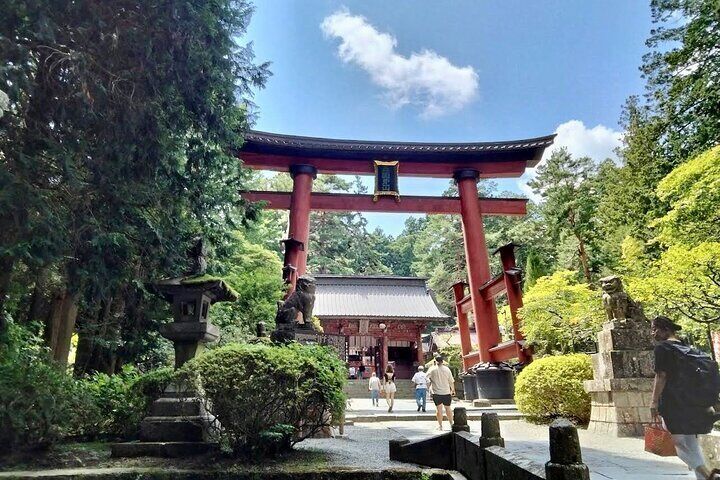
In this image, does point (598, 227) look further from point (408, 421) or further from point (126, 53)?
point (126, 53)

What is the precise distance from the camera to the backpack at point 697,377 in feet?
12.1

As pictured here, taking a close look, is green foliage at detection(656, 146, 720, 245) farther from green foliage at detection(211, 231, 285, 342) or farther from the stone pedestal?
green foliage at detection(211, 231, 285, 342)

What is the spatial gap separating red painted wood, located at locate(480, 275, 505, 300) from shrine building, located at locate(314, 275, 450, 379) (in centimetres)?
906

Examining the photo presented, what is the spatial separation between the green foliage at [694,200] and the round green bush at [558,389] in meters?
3.76

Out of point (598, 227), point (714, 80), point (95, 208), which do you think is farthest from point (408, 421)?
point (598, 227)

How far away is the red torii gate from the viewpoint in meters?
16.8

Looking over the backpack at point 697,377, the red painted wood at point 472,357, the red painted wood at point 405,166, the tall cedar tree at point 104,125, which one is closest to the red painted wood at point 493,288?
the red painted wood at point 472,357

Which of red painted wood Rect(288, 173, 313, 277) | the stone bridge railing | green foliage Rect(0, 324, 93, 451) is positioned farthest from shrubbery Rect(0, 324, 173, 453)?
red painted wood Rect(288, 173, 313, 277)

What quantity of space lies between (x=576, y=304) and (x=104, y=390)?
12270mm

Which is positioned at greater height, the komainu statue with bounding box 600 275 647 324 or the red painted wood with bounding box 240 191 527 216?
the red painted wood with bounding box 240 191 527 216

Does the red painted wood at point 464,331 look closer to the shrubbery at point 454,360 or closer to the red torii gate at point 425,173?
the red torii gate at point 425,173

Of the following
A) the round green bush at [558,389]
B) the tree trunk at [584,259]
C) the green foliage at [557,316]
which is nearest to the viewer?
the round green bush at [558,389]

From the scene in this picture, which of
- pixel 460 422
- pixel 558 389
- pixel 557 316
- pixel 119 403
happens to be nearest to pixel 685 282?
pixel 558 389

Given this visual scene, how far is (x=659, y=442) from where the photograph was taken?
579 centimetres
